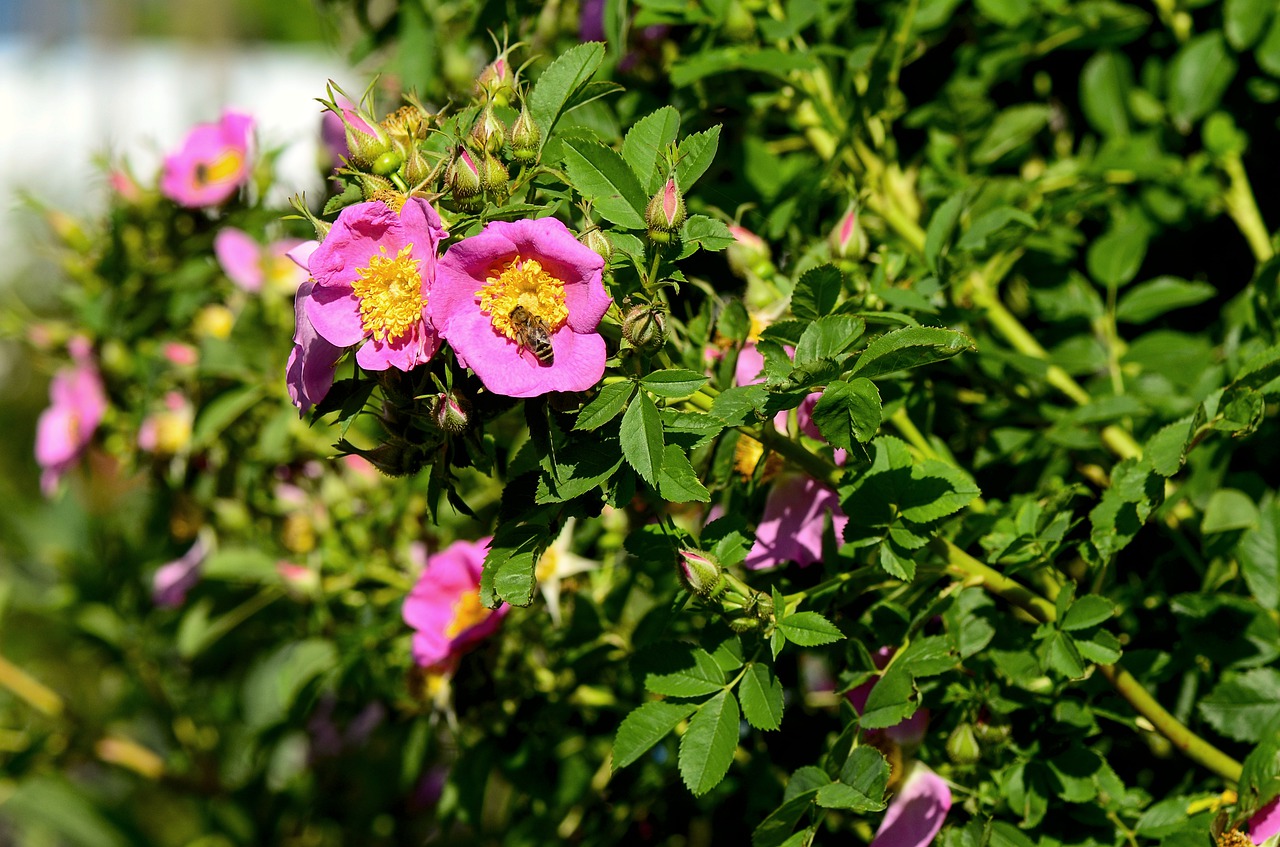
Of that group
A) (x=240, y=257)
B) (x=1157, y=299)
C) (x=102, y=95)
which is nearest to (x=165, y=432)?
(x=240, y=257)

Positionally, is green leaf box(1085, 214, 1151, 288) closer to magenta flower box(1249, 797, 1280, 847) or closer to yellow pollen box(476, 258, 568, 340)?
magenta flower box(1249, 797, 1280, 847)

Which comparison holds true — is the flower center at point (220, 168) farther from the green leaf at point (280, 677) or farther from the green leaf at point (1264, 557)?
the green leaf at point (1264, 557)

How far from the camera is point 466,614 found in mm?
1212

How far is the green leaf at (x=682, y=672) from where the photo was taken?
35.2 inches

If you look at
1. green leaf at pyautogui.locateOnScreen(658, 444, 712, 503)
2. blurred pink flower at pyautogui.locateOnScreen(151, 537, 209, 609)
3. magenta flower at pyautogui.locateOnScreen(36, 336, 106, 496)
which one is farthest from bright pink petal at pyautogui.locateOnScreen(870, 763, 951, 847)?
magenta flower at pyautogui.locateOnScreen(36, 336, 106, 496)

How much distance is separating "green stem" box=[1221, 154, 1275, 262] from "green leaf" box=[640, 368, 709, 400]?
0.91 meters

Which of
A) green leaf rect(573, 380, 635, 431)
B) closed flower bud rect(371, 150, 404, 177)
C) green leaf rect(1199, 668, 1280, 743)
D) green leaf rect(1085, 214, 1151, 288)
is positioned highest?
closed flower bud rect(371, 150, 404, 177)

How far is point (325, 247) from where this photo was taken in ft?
2.48

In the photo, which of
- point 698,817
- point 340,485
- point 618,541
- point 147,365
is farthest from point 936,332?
point 147,365

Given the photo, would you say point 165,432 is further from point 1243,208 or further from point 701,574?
point 1243,208

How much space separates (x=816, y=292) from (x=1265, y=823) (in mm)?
569

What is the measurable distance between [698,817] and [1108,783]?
583mm

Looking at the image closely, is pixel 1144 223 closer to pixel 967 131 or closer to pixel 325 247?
pixel 967 131

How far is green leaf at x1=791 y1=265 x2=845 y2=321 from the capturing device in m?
0.84
